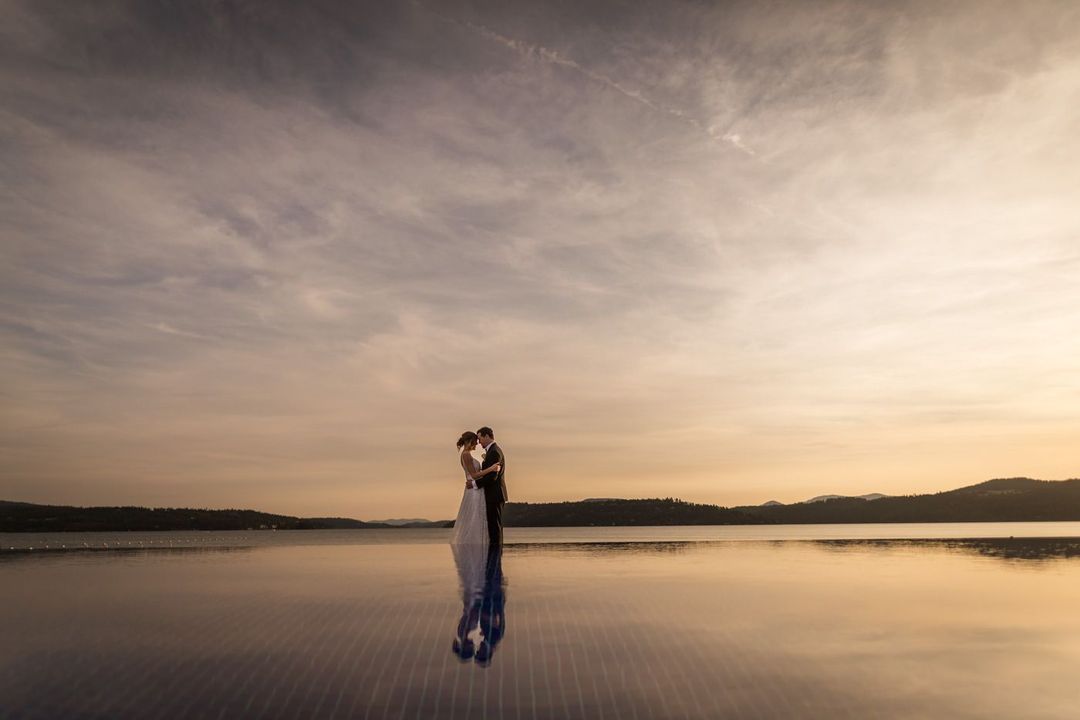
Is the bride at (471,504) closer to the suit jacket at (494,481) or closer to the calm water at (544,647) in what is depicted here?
the suit jacket at (494,481)

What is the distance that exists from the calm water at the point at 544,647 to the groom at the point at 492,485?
5.34 m

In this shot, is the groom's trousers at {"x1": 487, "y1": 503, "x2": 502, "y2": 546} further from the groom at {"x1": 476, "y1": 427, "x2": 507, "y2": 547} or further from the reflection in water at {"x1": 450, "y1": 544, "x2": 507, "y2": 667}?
the reflection in water at {"x1": 450, "y1": 544, "x2": 507, "y2": 667}

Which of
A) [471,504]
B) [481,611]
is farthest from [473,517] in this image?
[481,611]

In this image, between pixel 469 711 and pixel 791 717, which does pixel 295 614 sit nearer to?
pixel 469 711

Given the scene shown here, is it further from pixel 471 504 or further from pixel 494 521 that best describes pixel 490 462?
pixel 471 504

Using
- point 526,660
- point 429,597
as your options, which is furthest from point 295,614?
point 526,660

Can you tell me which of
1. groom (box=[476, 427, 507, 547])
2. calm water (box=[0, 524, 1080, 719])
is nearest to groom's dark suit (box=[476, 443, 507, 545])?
groom (box=[476, 427, 507, 547])

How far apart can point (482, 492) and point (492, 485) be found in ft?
5.54

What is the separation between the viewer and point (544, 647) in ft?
31.7

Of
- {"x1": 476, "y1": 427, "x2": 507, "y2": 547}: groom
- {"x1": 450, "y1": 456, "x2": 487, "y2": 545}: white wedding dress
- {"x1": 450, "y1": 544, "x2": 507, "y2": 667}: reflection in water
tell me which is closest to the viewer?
{"x1": 450, "y1": 544, "x2": 507, "y2": 667}: reflection in water

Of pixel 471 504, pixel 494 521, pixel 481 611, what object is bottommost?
pixel 481 611

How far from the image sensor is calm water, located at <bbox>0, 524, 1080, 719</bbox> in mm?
7406

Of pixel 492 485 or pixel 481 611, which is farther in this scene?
pixel 492 485

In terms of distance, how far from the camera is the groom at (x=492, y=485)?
75.4 ft
